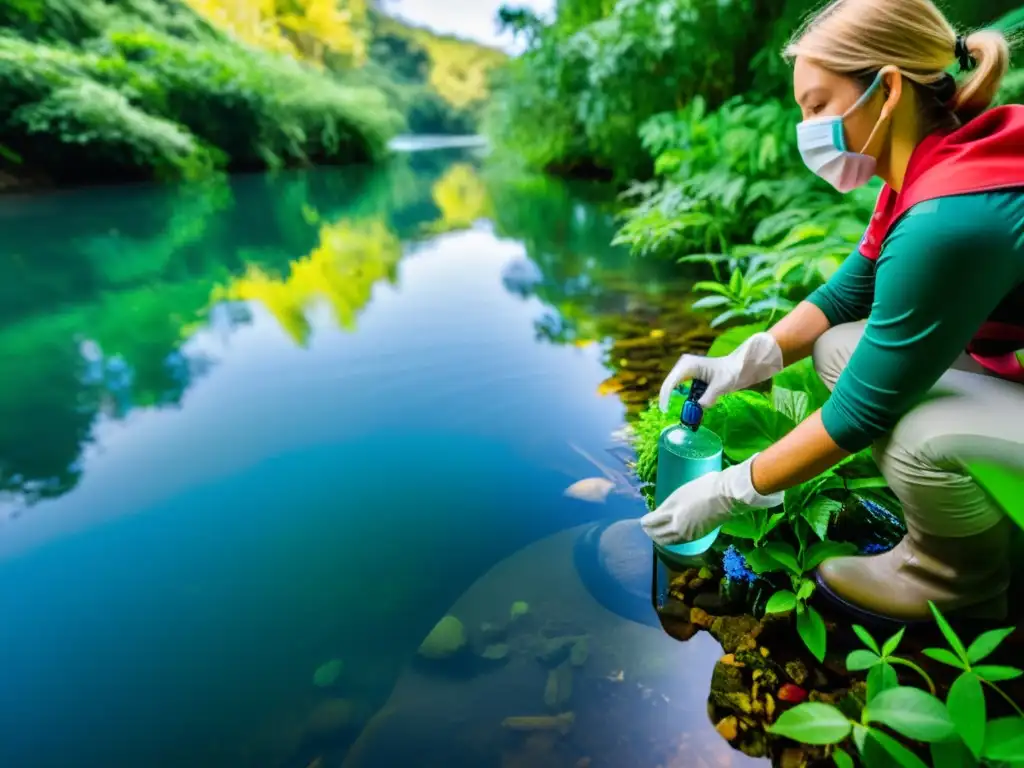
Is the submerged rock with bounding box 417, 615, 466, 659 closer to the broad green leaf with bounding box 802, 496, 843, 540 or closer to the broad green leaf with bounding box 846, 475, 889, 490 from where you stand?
the broad green leaf with bounding box 802, 496, 843, 540

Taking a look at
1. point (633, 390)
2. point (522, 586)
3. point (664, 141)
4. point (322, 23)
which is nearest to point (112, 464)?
point (522, 586)

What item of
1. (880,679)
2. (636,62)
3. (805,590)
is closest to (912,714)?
(880,679)

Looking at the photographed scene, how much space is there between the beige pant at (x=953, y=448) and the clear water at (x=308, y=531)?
21.3 inches

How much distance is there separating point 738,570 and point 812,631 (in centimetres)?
20

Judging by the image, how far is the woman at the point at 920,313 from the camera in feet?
3.13

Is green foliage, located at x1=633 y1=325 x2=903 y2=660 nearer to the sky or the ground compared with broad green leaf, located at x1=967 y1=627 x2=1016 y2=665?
nearer to the ground

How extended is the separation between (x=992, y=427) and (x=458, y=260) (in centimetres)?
441

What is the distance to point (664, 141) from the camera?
18.8ft

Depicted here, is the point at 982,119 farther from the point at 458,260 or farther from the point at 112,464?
the point at 458,260

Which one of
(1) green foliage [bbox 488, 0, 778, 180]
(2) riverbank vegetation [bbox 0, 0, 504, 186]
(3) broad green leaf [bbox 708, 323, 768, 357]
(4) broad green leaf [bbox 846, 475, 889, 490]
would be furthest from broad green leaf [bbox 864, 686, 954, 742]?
(2) riverbank vegetation [bbox 0, 0, 504, 186]

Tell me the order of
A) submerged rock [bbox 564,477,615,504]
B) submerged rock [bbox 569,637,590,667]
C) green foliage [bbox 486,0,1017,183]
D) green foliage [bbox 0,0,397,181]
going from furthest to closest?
1. green foliage [bbox 0,0,397,181]
2. green foliage [bbox 486,0,1017,183]
3. submerged rock [bbox 564,477,615,504]
4. submerged rock [bbox 569,637,590,667]

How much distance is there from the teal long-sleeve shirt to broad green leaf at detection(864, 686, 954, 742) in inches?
17.0

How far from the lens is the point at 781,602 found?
1245 millimetres

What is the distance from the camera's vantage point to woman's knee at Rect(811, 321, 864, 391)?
146 centimetres
